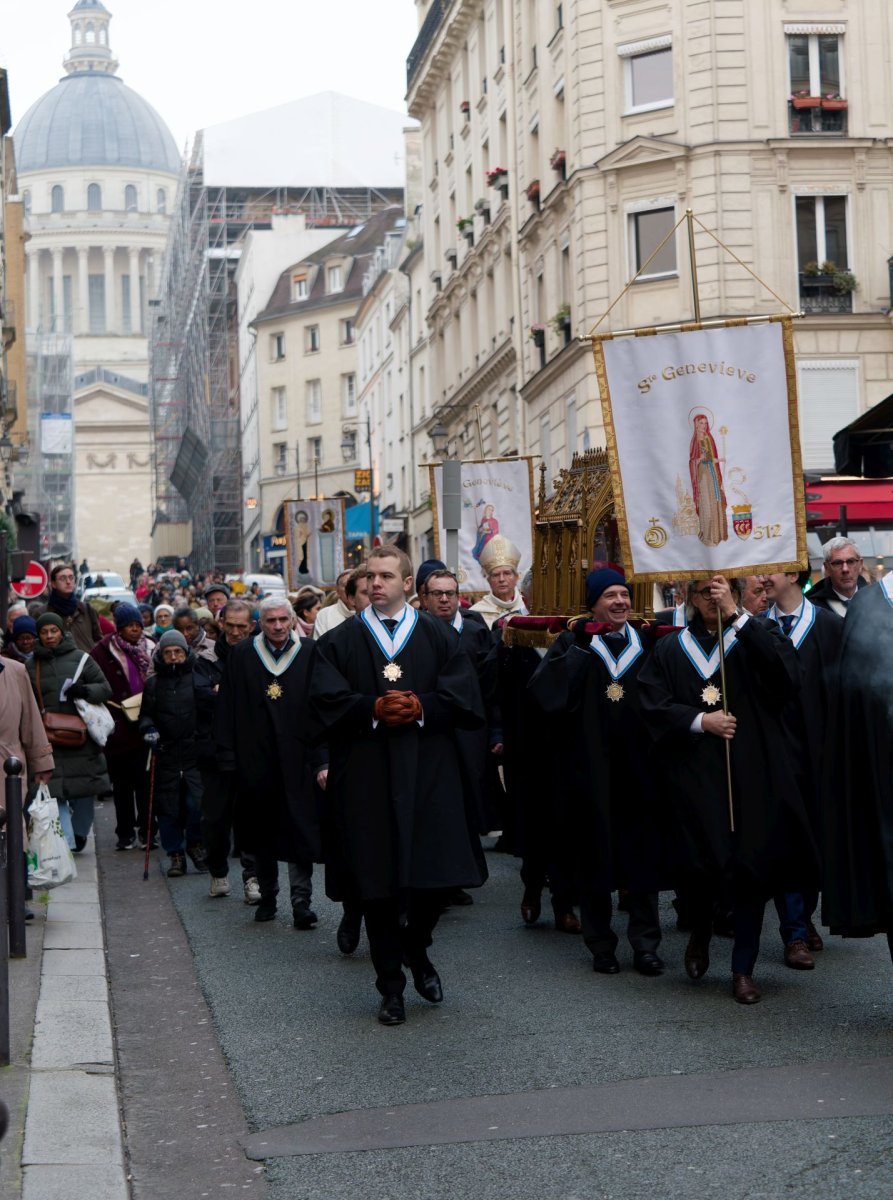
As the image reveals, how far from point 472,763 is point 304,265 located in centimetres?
7025

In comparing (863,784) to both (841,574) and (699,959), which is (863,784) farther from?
(841,574)

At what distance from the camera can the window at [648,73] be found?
1221 inches

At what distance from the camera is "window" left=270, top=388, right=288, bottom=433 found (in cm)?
7894

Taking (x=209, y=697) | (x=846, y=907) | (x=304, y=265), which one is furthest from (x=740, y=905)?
(x=304, y=265)

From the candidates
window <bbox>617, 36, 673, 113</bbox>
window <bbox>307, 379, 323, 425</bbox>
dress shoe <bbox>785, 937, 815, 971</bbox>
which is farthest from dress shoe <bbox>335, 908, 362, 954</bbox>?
window <bbox>307, 379, 323, 425</bbox>

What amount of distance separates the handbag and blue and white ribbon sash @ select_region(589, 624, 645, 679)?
472 cm

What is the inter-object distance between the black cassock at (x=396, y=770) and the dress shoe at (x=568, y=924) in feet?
6.53

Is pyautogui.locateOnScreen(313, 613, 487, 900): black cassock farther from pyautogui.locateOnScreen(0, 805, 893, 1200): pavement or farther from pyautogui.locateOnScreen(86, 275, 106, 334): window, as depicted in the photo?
pyautogui.locateOnScreen(86, 275, 106, 334): window

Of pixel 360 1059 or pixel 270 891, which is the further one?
pixel 270 891

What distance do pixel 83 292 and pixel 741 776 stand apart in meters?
153

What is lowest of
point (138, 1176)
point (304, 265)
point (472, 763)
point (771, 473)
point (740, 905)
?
point (138, 1176)

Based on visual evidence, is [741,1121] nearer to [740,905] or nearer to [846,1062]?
[846,1062]

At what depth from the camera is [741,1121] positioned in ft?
19.8

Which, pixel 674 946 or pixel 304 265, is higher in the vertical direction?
pixel 304 265
